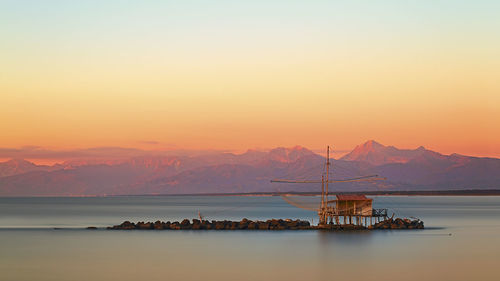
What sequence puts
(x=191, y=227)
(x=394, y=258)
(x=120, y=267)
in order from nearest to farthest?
(x=120, y=267)
(x=394, y=258)
(x=191, y=227)

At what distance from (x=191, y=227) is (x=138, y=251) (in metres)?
19.5

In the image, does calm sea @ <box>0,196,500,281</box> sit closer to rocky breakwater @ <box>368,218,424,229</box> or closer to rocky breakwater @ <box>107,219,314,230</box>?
rocky breakwater @ <box>368,218,424,229</box>

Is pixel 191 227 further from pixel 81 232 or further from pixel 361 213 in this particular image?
pixel 361 213

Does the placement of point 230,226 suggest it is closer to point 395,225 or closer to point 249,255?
point 395,225

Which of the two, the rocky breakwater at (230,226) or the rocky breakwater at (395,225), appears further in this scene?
the rocky breakwater at (230,226)

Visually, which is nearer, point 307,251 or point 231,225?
point 307,251

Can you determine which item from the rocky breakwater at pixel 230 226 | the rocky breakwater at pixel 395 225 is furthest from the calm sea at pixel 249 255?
the rocky breakwater at pixel 230 226

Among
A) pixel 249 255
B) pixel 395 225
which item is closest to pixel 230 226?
pixel 395 225

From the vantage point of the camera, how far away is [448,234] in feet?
215

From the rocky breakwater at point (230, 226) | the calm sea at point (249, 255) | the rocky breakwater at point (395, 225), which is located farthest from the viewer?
the rocky breakwater at point (230, 226)

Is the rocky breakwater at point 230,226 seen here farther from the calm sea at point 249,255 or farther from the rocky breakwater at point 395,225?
the rocky breakwater at point 395,225

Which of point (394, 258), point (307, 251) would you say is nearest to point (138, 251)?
point (307, 251)

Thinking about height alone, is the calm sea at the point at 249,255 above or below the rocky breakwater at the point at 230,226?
below

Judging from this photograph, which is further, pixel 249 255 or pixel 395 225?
pixel 395 225
